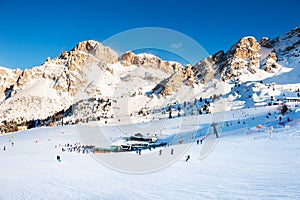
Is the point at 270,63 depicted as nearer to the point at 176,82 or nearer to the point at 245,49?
the point at 245,49

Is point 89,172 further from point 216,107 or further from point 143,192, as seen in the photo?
point 216,107

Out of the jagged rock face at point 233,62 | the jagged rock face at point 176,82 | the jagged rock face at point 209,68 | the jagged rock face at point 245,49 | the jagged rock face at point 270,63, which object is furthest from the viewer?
the jagged rock face at point 176,82

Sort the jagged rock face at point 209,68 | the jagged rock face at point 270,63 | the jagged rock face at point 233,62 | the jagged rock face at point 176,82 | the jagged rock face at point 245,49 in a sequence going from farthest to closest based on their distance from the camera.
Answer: the jagged rock face at point 176,82 → the jagged rock face at point 245,49 → the jagged rock face at point 209,68 → the jagged rock face at point 233,62 → the jagged rock face at point 270,63

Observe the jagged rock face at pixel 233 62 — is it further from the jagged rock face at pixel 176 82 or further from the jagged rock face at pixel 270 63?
A: the jagged rock face at pixel 176 82

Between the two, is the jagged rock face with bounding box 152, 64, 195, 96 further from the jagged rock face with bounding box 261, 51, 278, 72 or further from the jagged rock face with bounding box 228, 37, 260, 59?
the jagged rock face with bounding box 261, 51, 278, 72

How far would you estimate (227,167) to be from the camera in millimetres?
13242

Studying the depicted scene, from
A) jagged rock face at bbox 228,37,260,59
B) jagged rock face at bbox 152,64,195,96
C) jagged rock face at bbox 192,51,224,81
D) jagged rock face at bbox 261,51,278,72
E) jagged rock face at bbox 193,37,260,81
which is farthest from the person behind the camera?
jagged rock face at bbox 152,64,195,96

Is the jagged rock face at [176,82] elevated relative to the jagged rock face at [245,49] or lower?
lower

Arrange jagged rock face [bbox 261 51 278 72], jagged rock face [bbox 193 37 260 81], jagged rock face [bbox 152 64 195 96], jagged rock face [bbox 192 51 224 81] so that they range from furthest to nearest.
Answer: jagged rock face [bbox 152 64 195 96], jagged rock face [bbox 192 51 224 81], jagged rock face [bbox 193 37 260 81], jagged rock face [bbox 261 51 278 72]

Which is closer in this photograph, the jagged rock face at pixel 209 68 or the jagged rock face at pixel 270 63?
the jagged rock face at pixel 270 63

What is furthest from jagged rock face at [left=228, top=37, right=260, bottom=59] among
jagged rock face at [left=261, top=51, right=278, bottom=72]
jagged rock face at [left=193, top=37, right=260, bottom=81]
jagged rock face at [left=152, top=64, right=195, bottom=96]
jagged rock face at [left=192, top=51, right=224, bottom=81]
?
jagged rock face at [left=152, top=64, right=195, bottom=96]

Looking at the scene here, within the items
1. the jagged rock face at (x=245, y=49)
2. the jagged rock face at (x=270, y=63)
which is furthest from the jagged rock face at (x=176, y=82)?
the jagged rock face at (x=270, y=63)

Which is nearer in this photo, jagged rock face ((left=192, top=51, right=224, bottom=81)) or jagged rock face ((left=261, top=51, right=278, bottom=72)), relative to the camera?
jagged rock face ((left=261, top=51, right=278, bottom=72))

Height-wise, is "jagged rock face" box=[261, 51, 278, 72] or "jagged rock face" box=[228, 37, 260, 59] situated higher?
"jagged rock face" box=[228, 37, 260, 59]
